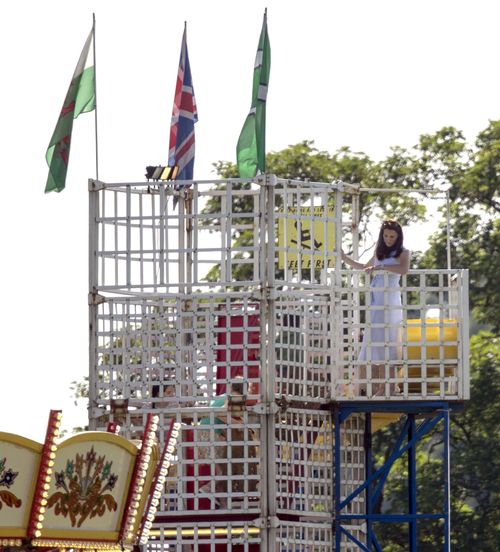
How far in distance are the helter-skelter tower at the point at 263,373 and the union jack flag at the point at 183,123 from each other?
1416mm

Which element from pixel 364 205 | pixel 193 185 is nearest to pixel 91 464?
pixel 193 185

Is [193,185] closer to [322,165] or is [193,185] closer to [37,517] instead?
[37,517]

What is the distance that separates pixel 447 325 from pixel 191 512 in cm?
396

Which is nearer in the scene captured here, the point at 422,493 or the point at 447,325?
the point at 447,325

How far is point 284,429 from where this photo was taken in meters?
32.2

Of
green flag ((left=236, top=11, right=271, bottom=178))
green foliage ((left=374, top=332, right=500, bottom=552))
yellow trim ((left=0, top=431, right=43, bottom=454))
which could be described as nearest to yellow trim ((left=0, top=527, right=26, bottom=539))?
yellow trim ((left=0, top=431, right=43, bottom=454))

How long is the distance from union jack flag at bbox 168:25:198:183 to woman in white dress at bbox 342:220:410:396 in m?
3.24

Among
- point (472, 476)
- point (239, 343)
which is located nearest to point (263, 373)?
point (239, 343)

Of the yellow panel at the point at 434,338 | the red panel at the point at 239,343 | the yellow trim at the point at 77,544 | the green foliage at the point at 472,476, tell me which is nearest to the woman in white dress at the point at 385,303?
the yellow panel at the point at 434,338

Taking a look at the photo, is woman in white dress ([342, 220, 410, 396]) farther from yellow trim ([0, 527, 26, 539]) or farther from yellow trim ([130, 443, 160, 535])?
yellow trim ([0, 527, 26, 539])

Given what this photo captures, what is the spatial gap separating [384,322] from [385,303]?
25 centimetres

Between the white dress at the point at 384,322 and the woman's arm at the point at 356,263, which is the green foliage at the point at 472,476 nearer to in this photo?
the woman's arm at the point at 356,263

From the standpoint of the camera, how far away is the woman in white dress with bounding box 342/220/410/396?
32125 millimetres

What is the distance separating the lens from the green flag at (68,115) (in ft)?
111
